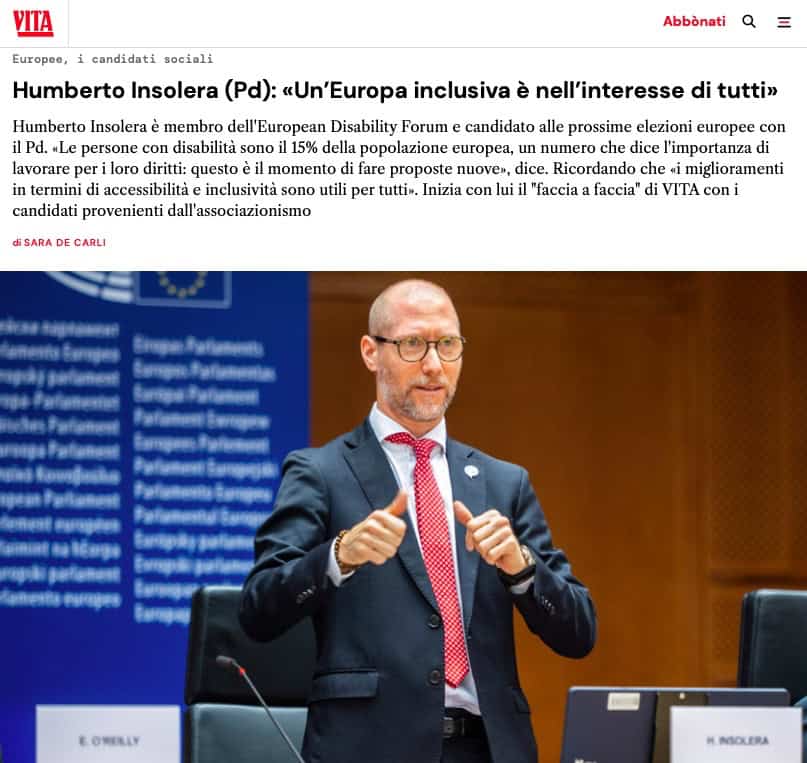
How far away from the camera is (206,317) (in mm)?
4238

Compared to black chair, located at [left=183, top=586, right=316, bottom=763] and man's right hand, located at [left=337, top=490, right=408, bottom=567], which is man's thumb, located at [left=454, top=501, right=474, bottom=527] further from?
black chair, located at [left=183, top=586, right=316, bottom=763]

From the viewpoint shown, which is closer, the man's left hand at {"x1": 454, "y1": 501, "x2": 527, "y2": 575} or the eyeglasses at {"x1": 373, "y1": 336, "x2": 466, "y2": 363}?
the man's left hand at {"x1": 454, "y1": 501, "x2": 527, "y2": 575}

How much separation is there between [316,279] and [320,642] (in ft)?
9.32

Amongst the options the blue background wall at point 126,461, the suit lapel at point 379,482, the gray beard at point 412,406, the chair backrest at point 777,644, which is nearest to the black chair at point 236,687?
the suit lapel at point 379,482

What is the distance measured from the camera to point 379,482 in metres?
2.62

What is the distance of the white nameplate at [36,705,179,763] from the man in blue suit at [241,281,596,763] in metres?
0.33

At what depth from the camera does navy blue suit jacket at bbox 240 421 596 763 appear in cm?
241

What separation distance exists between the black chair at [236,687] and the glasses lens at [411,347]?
0.57 m

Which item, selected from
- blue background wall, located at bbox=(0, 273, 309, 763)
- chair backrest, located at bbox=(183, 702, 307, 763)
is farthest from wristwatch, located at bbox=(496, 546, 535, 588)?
blue background wall, located at bbox=(0, 273, 309, 763)

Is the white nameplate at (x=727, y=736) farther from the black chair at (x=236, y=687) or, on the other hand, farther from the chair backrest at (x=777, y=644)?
the black chair at (x=236, y=687)

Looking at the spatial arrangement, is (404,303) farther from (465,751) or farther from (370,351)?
(465,751)

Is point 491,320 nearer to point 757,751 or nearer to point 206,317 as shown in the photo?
point 206,317
